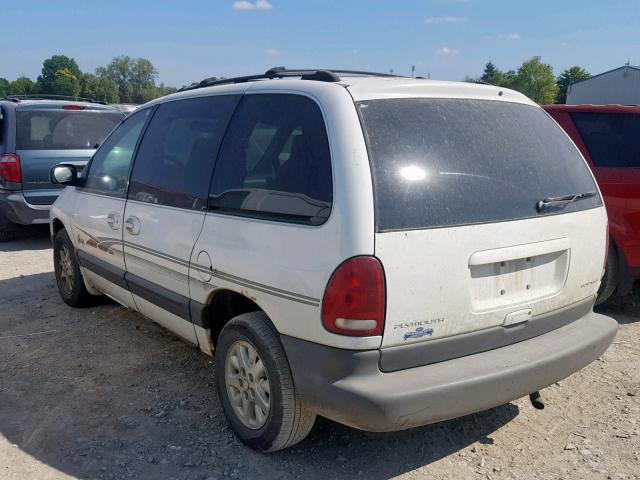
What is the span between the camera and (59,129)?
784 cm

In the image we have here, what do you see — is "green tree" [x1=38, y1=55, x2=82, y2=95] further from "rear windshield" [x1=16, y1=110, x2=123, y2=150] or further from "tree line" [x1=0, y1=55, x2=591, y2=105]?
"rear windshield" [x1=16, y1=110, x2=123, y2=150]

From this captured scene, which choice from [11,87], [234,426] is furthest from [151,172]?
[11,87]

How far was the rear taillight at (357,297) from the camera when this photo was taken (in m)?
2.33

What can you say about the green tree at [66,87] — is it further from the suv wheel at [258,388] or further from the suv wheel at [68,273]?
the suv wheel at [258,388]

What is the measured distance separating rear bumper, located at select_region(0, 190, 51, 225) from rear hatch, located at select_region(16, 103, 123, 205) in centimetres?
7

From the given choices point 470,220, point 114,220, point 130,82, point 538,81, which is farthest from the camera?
point 130,82

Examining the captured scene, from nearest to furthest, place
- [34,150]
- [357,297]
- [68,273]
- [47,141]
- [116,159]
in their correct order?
[357,297]
[116,159]
[68,273]
[34,150]
[47,141]

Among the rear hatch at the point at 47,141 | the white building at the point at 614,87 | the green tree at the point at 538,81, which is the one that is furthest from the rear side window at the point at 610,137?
the green tree at the point at 538,81

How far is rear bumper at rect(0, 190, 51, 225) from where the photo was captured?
24.7 feet

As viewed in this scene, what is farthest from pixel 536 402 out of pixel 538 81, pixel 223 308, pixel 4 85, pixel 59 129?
pixel 4 85

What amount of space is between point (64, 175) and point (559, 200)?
3653 millimetres

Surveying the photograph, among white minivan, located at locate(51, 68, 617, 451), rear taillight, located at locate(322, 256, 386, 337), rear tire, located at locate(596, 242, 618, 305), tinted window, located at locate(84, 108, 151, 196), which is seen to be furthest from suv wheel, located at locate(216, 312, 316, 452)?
rear tire, located at locate(596, 242, 618, 305)

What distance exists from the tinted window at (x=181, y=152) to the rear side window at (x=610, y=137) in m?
3.26

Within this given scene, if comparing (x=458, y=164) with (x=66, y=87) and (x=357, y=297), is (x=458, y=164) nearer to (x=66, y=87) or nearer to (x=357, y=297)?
(x=357, y=297)
